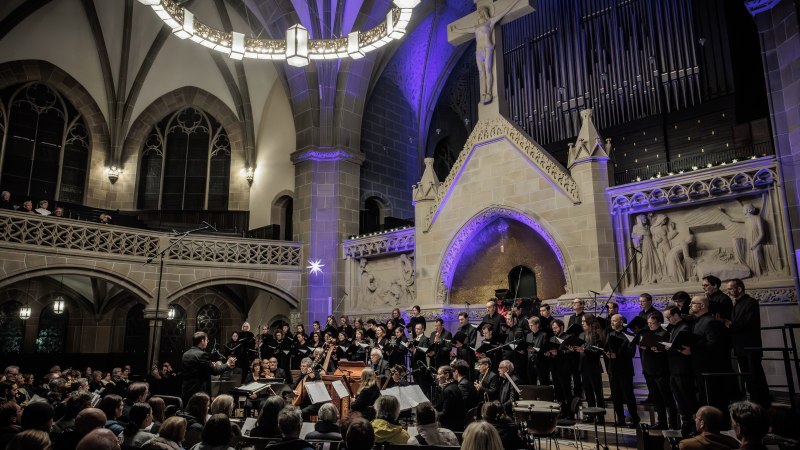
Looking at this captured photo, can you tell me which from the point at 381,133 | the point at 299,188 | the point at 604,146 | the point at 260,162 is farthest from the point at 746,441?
the point at 260,162

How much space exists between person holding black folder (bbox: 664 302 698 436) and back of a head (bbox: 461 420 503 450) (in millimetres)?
4504

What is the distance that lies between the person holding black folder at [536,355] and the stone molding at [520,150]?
12.5 ft

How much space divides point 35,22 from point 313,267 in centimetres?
1157

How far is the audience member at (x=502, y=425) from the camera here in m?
5.05

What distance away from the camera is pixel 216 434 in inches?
165

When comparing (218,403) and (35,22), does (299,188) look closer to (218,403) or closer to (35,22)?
(35,22)

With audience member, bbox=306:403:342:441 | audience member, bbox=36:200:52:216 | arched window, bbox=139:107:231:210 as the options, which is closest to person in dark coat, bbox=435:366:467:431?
audience member, bbox=306:403:342:441

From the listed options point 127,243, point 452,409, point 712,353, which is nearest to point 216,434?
point 452,409

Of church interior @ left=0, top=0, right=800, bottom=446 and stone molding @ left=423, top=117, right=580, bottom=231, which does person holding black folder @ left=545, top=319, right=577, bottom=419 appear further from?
stone molding @ left=423, top=117, right=580, bottom=231

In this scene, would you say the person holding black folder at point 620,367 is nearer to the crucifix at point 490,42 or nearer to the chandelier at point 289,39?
the chandelier at point 289,39

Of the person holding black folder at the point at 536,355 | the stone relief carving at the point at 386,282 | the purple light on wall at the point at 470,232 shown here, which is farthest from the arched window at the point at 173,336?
the person holding black folder at the point at 536,355

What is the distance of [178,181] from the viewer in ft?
68.4

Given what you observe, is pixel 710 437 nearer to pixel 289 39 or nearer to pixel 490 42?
pixel 289 39

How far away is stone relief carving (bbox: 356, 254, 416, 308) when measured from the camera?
15789 mm
